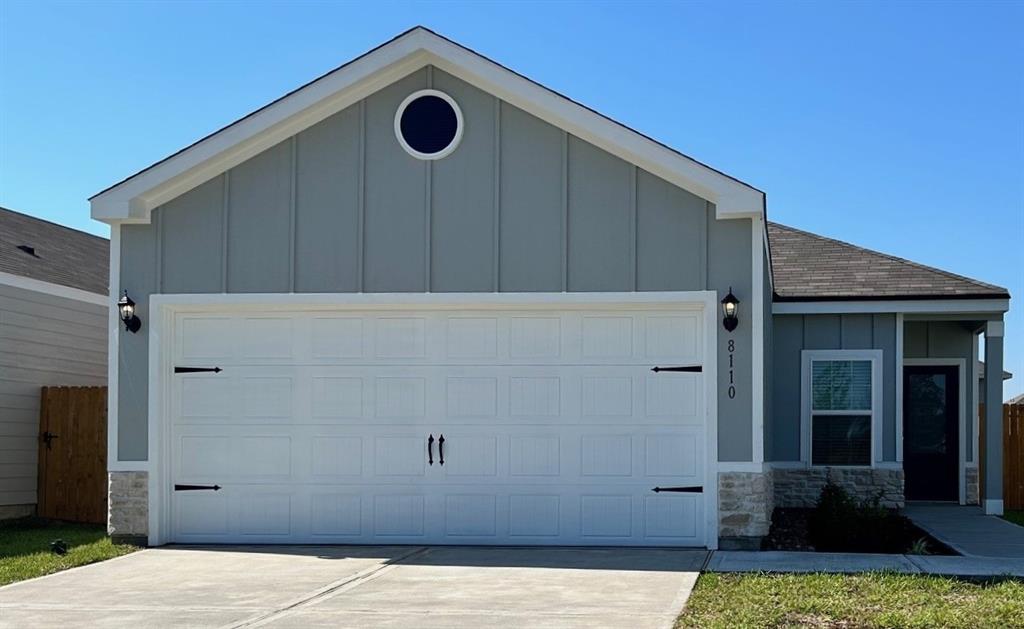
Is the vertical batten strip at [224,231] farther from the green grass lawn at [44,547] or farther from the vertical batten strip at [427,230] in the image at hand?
the green grass lawn at [44,547]

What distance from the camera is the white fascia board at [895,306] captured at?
1450cm

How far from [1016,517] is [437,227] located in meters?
8.82

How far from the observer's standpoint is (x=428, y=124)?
39.1 feet

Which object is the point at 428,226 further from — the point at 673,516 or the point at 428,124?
the point at 673,516

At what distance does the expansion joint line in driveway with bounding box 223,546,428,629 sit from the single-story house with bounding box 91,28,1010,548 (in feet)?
3.94

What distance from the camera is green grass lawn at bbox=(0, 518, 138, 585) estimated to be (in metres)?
10.6

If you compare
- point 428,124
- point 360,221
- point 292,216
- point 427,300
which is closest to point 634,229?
point 427,300

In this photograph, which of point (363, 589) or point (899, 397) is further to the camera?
point (899, 397)

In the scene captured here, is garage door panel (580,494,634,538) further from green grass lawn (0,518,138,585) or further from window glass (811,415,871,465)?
green grass lawn (0,518,138,585)

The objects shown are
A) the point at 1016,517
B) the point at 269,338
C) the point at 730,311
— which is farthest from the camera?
the point at 1016,517

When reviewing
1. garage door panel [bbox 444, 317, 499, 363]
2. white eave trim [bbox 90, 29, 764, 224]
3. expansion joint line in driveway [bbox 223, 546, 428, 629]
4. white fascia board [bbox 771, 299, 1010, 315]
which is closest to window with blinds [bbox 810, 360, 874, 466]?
white fascia board [bbox 771, 299, 1010, 315]

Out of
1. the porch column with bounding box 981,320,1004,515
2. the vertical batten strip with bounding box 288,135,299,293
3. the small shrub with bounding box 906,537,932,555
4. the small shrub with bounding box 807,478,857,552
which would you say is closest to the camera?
the small shrub with bounding box 906,537,932,555

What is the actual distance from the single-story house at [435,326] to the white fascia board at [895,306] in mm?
3185

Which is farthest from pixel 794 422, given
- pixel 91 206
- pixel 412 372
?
pixel 91 206
